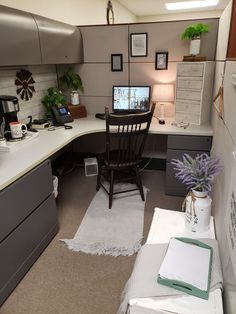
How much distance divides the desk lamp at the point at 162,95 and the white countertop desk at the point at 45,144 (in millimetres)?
Answer: 150

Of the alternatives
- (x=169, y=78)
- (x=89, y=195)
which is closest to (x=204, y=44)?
(x=169, y=78)

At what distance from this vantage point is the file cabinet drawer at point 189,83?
8.12 ft

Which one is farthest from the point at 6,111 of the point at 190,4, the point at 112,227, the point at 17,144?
the point at 190,4

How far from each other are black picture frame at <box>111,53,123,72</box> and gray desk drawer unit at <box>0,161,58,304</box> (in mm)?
1711

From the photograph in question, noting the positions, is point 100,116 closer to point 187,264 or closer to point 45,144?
point 45,144

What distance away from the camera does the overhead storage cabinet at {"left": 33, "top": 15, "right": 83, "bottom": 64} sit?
228 centimetres

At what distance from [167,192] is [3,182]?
1.84 m

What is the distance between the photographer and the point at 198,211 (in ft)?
4.03

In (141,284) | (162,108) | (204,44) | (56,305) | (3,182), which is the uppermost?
(204,44)

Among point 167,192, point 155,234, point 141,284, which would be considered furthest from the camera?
point 167,192

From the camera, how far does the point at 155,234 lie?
1.25m

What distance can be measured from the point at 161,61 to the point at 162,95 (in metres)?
0.39

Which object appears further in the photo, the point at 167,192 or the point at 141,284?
the point at 167,192

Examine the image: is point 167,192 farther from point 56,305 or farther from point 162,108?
point 56,305
